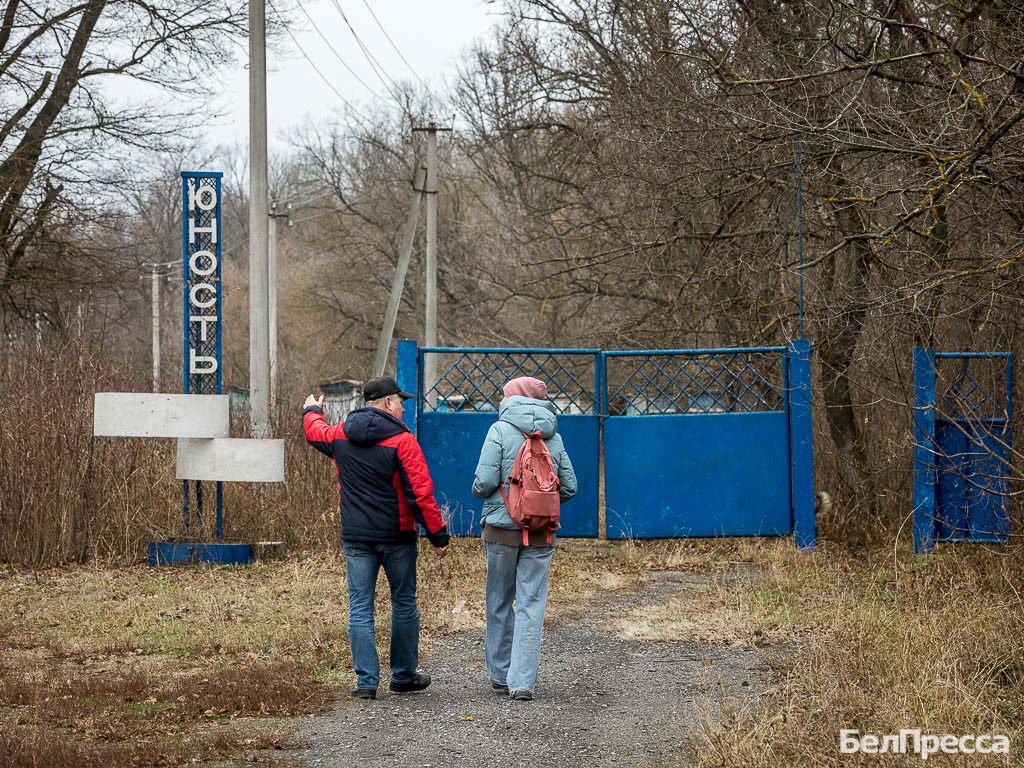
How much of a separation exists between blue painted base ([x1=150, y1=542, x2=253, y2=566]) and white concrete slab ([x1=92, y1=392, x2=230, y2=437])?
44.0 inches

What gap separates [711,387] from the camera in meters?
13.9

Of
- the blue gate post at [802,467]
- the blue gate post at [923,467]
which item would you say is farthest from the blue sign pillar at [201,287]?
the blue gate post at [923,467]

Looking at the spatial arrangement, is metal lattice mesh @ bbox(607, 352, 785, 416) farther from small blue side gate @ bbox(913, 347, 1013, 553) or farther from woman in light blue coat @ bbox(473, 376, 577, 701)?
woman in light blue coat @ bbox(473, 376, 577, 701)

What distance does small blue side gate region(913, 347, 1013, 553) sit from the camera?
10.4 m

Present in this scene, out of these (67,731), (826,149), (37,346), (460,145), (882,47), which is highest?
(460,145)

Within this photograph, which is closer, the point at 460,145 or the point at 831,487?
the point at 831,487

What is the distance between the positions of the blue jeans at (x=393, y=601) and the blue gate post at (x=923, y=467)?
547cm

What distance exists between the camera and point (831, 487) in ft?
42.8

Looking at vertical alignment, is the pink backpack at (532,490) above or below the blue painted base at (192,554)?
above

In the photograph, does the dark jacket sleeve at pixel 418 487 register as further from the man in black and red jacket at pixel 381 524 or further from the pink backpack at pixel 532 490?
the pink backpack at pixel 532 490

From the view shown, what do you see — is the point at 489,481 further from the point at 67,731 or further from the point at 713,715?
the point at 67,731

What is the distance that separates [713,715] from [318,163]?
36.7m

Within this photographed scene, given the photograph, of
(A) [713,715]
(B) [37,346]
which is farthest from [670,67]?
(A) [713,715]

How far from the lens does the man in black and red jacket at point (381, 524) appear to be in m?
6.98
